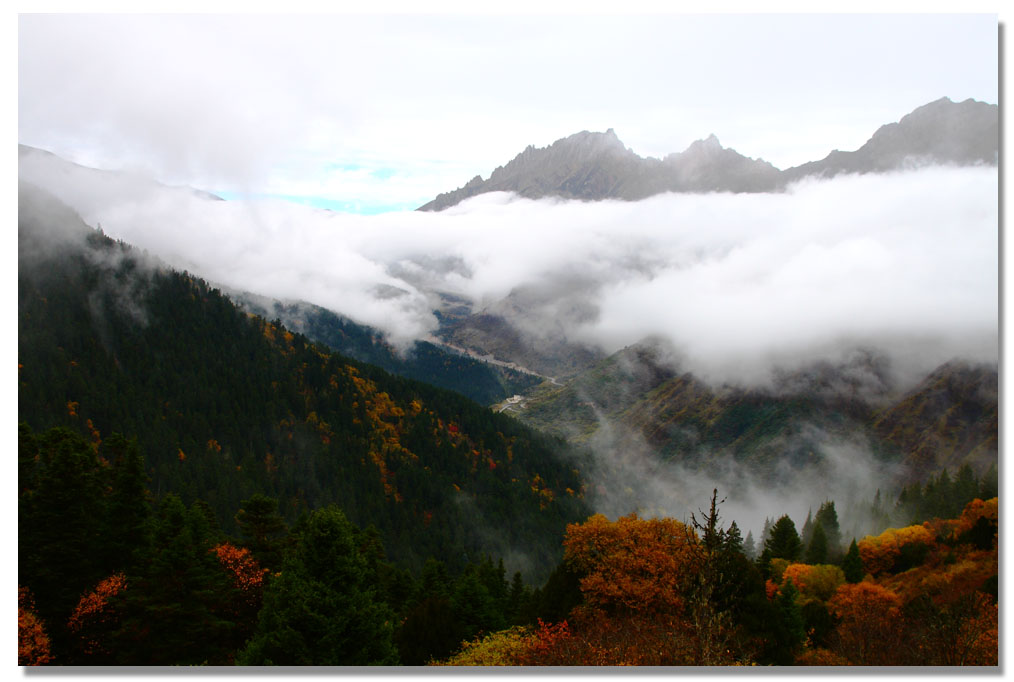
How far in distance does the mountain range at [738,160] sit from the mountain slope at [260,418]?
174ft

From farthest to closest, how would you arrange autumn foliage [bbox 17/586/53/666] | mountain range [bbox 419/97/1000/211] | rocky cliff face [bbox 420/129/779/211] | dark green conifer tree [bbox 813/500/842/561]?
1. rocky cliff face [bbox 420/129/779/211]
2. dark green conifer tree [bbox 813/500/842/561]
3. mountain range [bbox 419/97/1000/211]
4. autumn foliage [bbox 17/586/53/666]

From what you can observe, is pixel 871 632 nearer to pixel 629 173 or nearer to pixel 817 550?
pixel 817 550

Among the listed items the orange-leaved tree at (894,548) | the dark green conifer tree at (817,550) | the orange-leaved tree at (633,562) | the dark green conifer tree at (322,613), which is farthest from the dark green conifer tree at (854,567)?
the dark green conifer tree at (322,613)

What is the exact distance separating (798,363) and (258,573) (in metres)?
204

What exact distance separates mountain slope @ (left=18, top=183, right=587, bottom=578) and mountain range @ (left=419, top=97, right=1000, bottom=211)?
52.9m

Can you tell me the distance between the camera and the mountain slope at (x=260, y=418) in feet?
254

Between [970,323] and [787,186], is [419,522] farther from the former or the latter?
[970,323]

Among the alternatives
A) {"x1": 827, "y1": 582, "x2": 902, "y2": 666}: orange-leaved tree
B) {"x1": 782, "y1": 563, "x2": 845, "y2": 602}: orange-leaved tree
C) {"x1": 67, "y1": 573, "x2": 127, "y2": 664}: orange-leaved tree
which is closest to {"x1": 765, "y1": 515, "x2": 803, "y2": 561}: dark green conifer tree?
{"x1": 782, "y1": 563, "x2": 845, "y2": 602}: orange-leaved tree

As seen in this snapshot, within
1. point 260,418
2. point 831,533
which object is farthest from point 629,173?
point 260,418

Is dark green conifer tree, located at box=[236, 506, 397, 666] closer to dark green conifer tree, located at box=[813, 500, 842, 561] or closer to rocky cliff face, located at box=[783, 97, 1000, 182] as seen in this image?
rocky cliff face, located at box=[783, 97, 1000, 182]

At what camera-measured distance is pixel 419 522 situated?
309 ft

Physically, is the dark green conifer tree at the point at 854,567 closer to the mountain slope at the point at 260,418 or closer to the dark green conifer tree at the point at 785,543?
the dark green conifer tree at the point at 785,543

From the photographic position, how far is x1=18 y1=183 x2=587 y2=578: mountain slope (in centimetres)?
7744

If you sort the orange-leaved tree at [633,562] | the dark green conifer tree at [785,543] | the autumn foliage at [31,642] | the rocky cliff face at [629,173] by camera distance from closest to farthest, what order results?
1. the autumn foliage at [31,642]
2. the orange-leaved tree at [633,562]
3. the dark green conifer tree at [785,543]
4. the rocky cliff face at [629,173]
